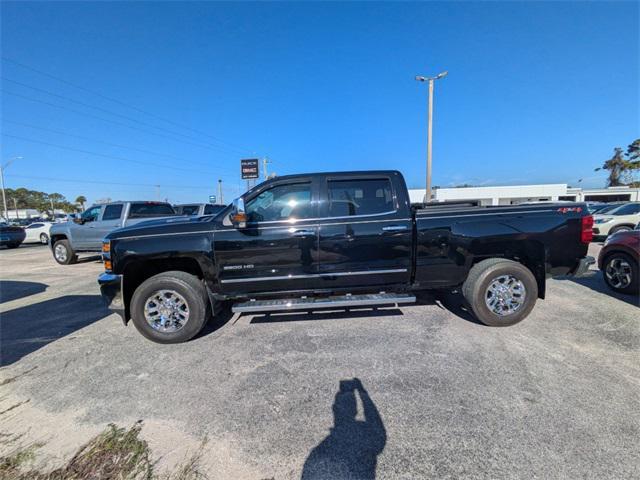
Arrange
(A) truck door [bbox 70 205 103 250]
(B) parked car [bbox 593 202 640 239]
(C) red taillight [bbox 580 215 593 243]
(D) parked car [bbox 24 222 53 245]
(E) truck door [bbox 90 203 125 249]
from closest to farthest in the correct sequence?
(C) red taillight [bbox 580 215 593 243] < (E) truck door [bbox 90 203 125 249] < (A) truck door [bbox 70 205 103 250] < (B) parked car [bbox 593 202 640 239] < (D) parked car [bbox 24 222 53 245]

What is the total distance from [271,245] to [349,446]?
235 centimetres

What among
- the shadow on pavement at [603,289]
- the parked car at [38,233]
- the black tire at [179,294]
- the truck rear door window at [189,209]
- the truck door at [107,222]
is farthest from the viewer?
the parked car at [38,233]

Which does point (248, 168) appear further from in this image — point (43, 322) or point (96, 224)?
point (43, 322)

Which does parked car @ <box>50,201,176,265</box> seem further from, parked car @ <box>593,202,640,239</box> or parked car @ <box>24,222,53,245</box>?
parked car @ <box>593,202,640,239</box>

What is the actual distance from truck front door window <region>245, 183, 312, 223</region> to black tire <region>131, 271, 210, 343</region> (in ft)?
3.73

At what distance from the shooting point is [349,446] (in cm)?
209

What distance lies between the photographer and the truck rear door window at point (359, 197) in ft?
13.0

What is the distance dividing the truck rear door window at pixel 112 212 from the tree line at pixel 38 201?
3600 inches

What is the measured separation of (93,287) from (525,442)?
26.1ft

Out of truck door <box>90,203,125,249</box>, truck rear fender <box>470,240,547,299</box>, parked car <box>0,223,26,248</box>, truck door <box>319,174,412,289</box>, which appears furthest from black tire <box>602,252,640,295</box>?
parked car <box>0,223,26,248</box>

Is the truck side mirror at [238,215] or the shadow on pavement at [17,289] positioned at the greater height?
the truck side mirror at [238,215]

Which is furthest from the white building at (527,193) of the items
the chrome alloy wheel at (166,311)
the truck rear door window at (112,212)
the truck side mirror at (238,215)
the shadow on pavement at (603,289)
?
the chrome alloy wheel at (166,311)

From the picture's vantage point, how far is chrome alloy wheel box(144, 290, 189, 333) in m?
3.76

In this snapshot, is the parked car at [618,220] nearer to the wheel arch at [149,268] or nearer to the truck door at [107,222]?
the wheel arch at [149,268]
